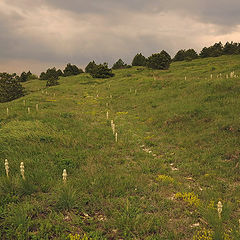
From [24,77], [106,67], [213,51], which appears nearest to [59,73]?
[24,77]

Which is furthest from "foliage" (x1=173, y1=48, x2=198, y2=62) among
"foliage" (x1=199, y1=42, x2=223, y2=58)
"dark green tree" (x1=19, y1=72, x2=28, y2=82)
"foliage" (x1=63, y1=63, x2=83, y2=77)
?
"dark green tree" (x1=19, y1=72, x2=28, y2=82)

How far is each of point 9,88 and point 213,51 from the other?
196 ft

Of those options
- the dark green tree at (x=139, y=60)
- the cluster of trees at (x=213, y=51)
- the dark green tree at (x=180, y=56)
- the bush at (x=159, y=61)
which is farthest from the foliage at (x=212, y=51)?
the bush at (x=159, y=61)

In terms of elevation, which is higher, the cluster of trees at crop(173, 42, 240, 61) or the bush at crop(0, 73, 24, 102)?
the cluster of trees at crop(173, 42, 240, 61)

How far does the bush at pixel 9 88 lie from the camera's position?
39816 millimetres

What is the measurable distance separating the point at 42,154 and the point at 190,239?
643cm

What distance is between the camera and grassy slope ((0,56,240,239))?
4.66m

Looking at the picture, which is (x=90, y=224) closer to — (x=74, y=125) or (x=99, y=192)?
(x=99, y=192)

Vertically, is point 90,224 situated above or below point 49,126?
below

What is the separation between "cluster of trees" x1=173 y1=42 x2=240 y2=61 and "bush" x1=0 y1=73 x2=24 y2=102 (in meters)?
48.5

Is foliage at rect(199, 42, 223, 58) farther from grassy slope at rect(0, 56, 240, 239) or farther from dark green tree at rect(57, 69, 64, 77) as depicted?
grassy slope at rect(0, 56, 240, 239)

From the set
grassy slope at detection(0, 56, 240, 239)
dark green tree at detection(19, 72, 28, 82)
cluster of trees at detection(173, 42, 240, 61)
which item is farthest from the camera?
dark green tree at detection(19, 72, 28, 82)

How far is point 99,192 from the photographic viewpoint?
5.91 m

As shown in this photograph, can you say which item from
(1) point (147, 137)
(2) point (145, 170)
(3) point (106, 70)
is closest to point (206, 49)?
(3) point (106, 70)
